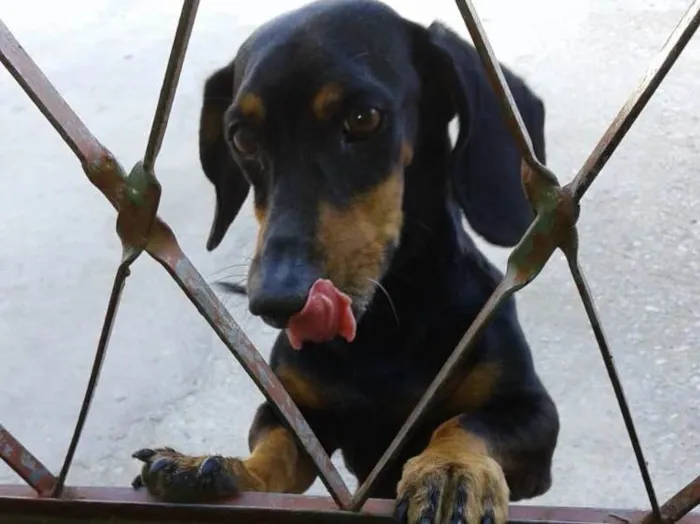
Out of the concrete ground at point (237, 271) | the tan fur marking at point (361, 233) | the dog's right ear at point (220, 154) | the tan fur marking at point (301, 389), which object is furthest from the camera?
the concrete ground at point (237, 271)

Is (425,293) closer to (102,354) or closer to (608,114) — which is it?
(102,354)

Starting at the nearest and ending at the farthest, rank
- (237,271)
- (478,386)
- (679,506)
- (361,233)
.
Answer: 1. (679,506)
2. (361,233)
3. (478,386)
4. (237,271)

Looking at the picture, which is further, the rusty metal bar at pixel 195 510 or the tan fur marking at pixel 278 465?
the tan fur marking at pixel 278 465

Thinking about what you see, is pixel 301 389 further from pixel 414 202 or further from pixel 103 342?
pixel 103 342

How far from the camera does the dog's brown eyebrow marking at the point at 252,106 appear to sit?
1.31 metres

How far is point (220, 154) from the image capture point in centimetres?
165

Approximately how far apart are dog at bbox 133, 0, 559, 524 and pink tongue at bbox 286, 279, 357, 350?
7 centimetres

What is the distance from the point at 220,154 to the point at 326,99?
419 millimetres

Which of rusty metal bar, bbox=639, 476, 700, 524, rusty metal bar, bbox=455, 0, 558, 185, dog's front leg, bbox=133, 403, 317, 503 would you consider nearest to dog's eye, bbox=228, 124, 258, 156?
dog's front leg, bbox=133, 403, 317, 503

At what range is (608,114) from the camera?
120 inches

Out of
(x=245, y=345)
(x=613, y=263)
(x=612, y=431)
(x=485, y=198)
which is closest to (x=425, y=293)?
(x=485, y=198)

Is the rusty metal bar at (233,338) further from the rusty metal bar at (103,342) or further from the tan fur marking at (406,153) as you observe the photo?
the tan fur marking at (406,153)

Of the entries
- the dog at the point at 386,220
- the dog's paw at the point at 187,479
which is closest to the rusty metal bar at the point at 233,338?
the dog's paw at the point at 187,479

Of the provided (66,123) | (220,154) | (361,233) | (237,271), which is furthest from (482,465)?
(237,271)
